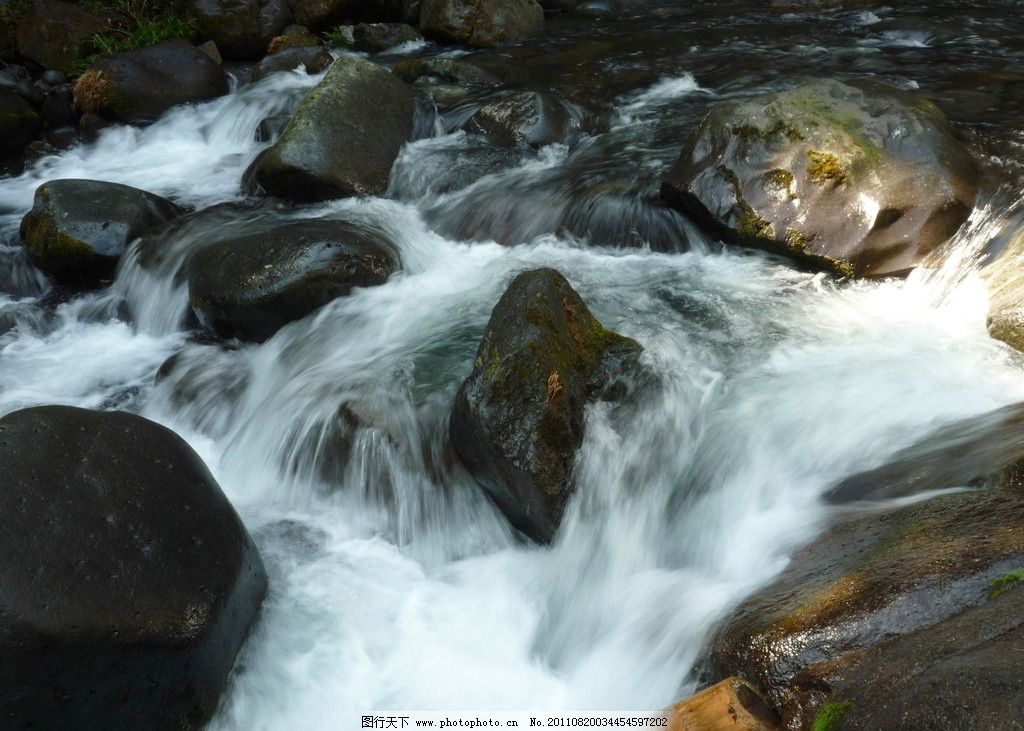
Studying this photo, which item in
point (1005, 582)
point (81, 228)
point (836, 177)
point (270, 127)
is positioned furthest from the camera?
point (270, 127)

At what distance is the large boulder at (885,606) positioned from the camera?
2416 mm

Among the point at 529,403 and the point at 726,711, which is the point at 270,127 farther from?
the point at 726,711

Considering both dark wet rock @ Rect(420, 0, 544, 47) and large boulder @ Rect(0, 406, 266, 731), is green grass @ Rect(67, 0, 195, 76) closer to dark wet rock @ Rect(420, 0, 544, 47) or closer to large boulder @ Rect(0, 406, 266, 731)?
dark wet rock @ Rect(420, 0, 544, 47)

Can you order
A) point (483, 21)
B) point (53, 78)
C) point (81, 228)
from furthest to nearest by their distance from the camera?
point (483, 21) < point (53, 78) < point (81, 228)

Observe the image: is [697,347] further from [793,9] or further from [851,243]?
[793,9]

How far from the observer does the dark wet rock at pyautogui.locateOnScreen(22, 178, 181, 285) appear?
7.33 meters

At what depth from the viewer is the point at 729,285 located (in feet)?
19.6

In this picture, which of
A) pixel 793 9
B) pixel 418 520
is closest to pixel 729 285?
pixel 418 520

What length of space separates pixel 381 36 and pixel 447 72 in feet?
9.29

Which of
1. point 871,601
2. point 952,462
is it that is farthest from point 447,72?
point 871,601

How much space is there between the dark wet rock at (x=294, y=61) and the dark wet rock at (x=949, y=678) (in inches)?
420

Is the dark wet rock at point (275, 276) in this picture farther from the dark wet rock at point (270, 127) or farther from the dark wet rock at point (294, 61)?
the dark wet rock at point (294, 61)

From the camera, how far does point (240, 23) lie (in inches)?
479

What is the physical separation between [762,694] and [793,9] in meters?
11.1
